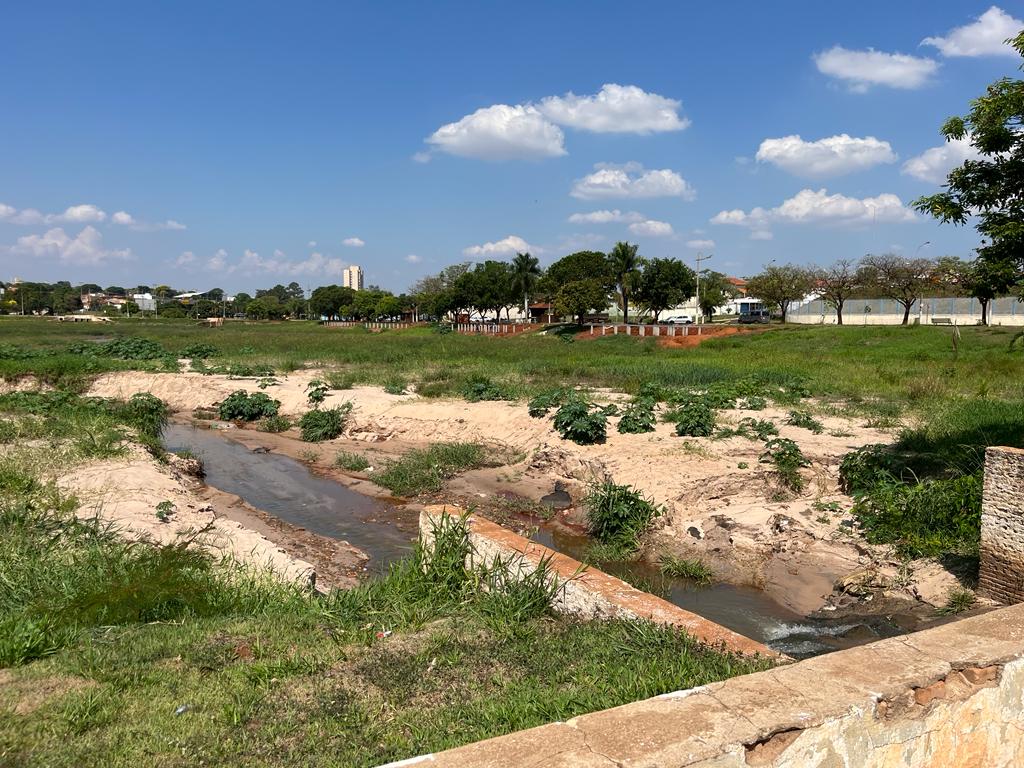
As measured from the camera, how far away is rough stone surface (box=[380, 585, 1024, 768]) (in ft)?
8.41

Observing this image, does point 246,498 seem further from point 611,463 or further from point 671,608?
point 671,608

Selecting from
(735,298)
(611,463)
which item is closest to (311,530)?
(611,463)

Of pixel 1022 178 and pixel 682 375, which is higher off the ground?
pixel 1022 178

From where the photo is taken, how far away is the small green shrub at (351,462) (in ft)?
51.8

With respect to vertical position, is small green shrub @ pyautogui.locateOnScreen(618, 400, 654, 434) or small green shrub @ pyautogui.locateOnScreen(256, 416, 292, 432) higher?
small green shrub @ pyautogui.locateOnScreen(618, 400, 654, 434)

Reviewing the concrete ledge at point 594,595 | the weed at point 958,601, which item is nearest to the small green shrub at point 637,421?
the weed at point 958,601

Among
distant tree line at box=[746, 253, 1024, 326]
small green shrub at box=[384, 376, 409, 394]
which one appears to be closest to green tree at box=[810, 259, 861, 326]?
distant tree line at box=[746, 253, 1024, 326]

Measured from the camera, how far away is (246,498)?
13758 mm

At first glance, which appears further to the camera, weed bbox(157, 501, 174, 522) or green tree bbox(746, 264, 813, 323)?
green tree bbox(746, 264, 813, 323)

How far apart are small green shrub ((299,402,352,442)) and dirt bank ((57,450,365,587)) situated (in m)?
6.11

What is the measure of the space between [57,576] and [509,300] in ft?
233

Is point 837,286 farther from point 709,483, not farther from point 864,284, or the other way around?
point 709,483

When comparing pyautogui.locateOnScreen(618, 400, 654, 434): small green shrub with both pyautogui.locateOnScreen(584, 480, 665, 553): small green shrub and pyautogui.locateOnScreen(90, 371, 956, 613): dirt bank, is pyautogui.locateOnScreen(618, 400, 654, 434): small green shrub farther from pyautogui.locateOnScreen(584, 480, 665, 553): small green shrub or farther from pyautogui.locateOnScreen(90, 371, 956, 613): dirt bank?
pyautogui.locateOnScreen(584, 480, 665, 553): small green shrub

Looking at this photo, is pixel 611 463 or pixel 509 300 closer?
pixel 611 463
